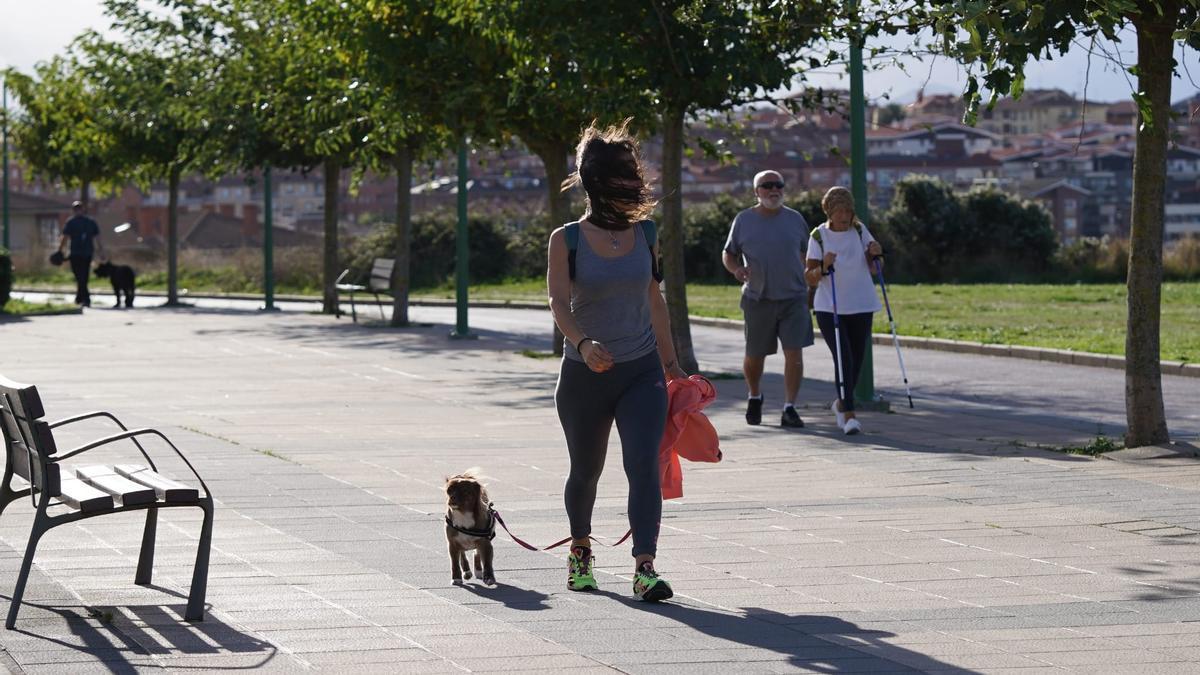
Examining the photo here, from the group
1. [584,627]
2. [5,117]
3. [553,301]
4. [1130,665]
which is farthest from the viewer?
[5,117]

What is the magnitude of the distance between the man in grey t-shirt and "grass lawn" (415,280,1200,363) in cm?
621

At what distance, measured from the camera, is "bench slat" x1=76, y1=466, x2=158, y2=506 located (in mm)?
6695

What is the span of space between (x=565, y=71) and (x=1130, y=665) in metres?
12.1

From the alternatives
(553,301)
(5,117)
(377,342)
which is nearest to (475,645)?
(553,301)

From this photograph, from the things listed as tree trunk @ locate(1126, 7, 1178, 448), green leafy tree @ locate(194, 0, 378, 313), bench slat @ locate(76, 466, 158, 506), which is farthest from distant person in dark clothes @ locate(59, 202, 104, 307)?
bench slat @ locate(76, 466, 158, 506)

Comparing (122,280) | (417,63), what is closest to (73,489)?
(417,63)

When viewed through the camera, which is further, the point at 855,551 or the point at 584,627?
the point at 855,551

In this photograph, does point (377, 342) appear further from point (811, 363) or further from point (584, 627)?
point (584, 627)

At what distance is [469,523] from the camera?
7246 mm

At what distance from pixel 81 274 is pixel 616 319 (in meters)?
28.7

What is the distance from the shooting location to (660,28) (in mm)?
16578

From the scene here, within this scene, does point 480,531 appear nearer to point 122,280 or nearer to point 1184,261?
point 122,280

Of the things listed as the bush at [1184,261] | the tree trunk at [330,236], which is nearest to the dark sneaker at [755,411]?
the tree trunk at [330,236]

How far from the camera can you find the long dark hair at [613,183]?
A: 704cm
